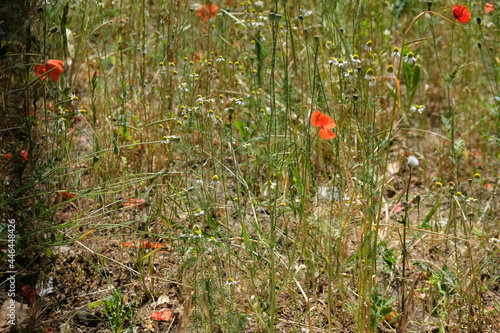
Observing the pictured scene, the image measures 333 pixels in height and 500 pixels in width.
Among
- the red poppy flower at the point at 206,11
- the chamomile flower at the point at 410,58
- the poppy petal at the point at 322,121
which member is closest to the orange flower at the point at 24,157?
the poppy petal at the point at 322,121

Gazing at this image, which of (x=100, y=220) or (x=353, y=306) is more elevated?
(x=100, y=220)

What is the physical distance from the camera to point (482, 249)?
2.51 m

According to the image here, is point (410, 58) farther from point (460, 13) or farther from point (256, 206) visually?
point (256, 206)

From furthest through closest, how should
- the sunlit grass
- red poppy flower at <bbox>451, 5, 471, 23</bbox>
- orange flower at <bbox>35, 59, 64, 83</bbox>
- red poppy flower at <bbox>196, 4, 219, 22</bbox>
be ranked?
red poppy flower at <bbox>196, 4, 219, 22</bbox>, red poppy flower at <bbox>451, 5, 471, 23</bbox>, orange flower at <bbox>35, 59, 64, 83</bbox>, the sunlit grass

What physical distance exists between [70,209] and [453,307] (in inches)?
64.9

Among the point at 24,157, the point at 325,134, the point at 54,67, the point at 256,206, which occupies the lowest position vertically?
the point at 256,206

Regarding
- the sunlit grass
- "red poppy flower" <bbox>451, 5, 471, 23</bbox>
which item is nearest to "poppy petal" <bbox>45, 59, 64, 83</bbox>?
the sunlit grass

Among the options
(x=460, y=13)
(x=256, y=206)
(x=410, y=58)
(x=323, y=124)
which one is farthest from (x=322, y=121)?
(x=460, y=13)

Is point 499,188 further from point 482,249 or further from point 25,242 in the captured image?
point 25,242

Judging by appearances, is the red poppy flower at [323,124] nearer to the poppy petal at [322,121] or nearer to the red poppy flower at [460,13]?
the poppy petal at [322,121]

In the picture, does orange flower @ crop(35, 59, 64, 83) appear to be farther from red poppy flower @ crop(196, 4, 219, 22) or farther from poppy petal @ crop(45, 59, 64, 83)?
red poppy flower @ crop(196, 4, 219, 22)

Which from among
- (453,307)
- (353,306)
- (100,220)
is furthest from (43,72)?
(453,307)

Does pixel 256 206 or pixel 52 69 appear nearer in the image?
pixel 52 69

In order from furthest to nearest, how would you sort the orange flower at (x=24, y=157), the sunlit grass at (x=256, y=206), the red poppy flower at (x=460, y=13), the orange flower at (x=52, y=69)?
the red poppy flower at (x=460, y=13)
the orange flower at (x=24, y=157)
the orange flower at (x=52, y=69)
the sunlit grass at (x=256, y=206)
